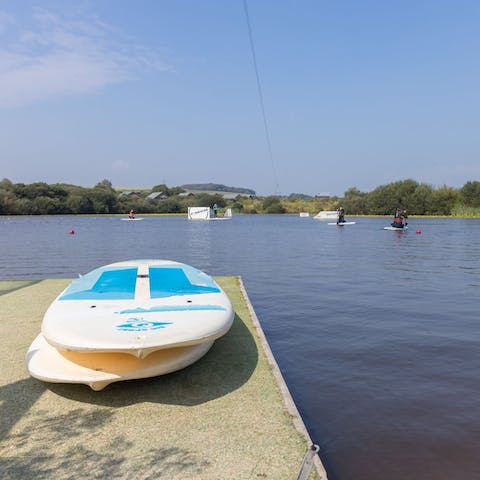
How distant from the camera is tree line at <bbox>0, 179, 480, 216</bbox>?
86.0 metres

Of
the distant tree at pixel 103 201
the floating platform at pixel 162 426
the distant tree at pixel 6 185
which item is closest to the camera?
the floating platform at pixel 162 426

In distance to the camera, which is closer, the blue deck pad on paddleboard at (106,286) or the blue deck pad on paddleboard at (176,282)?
the blue deck pad on paddleboard at (106,286)

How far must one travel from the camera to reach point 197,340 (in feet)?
15.9

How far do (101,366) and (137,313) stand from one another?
0.78 m

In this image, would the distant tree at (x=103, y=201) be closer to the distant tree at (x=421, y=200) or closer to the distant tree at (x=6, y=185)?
the distant tree at (x=6, y=185)

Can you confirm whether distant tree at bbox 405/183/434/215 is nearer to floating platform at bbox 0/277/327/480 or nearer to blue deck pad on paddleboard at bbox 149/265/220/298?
blue deck pad on paddleboard at bbox 149/265/220/298

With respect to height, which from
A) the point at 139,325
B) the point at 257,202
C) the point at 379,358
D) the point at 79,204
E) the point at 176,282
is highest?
the point at 79,204

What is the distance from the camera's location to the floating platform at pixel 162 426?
11.7ft

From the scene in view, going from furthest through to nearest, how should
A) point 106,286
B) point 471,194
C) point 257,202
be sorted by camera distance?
point 257,202, point 471,194, point 106,286

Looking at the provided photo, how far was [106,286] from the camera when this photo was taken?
649 centimetres

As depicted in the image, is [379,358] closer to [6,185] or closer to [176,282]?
[176,282]

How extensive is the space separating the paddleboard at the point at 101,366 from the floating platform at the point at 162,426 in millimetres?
272

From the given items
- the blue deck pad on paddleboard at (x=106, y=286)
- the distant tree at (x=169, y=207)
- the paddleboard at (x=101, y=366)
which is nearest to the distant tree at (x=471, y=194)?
the distant tree at (x=169, y=207)

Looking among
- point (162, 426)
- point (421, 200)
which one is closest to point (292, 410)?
point (162, 426)
